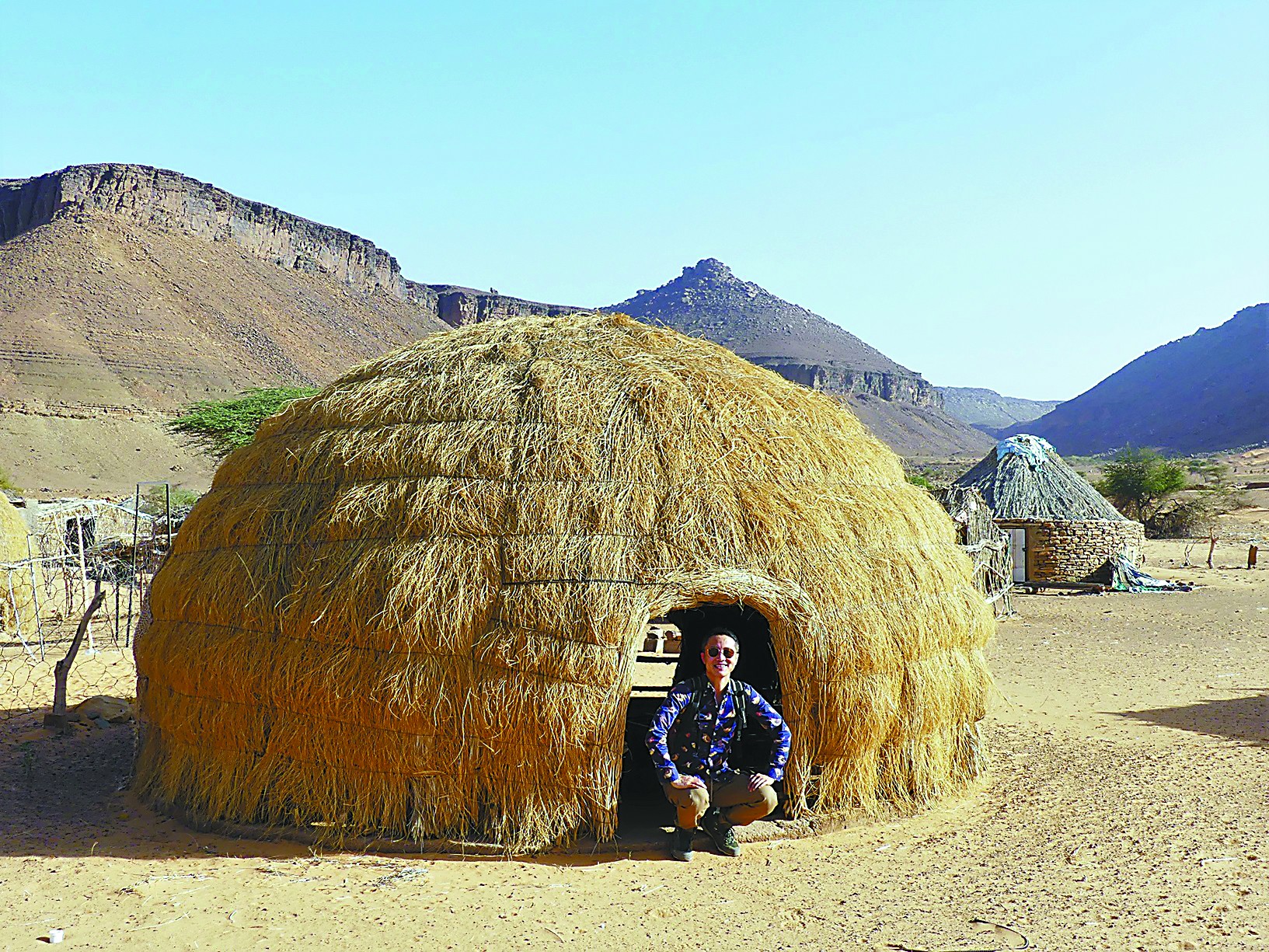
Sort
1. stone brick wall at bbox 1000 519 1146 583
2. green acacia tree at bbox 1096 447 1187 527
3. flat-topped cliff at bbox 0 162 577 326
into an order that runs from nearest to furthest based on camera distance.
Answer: stone brick wall at bbox 1000 519 1146 583, green acacia tree at bbox 1096 447 1187 527, flat-topped cliff at bbox 0 162 577 326

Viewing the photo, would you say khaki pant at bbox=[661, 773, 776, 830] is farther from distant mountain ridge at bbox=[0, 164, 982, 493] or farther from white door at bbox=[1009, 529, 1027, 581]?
distant mountain ridge at bbox=[0, 164, 982, 493]

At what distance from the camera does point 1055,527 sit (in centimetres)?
2095

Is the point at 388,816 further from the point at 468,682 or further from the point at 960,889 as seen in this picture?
the point at 960,889

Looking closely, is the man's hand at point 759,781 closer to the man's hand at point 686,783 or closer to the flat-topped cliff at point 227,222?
the man's hand at point 686,783

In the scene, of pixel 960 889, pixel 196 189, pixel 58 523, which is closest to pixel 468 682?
pixel 960 889

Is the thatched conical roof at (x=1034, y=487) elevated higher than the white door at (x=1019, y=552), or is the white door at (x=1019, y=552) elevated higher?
the thatched conical roof at (x=1034, y=487)

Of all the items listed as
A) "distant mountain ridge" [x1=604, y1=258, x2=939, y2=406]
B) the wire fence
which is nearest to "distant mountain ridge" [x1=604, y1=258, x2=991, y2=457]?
"distant mountain ridge" [x1=604, y1=258, x2=939, y2=406]

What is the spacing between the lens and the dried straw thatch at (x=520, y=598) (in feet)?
18.4

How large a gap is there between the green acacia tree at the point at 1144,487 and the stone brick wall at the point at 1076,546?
1534 cm

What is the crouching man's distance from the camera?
5.68 m

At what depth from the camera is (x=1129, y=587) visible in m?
20.4

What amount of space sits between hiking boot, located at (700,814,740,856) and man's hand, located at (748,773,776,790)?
308 millimetres

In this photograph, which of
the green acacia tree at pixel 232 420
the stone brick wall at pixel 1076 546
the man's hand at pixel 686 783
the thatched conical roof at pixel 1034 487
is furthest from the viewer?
the thatched conical roof at pixel 1034 487

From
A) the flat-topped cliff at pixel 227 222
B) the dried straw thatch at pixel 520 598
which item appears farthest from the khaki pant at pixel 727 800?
the flat-topped cliff at pixel 227 222
